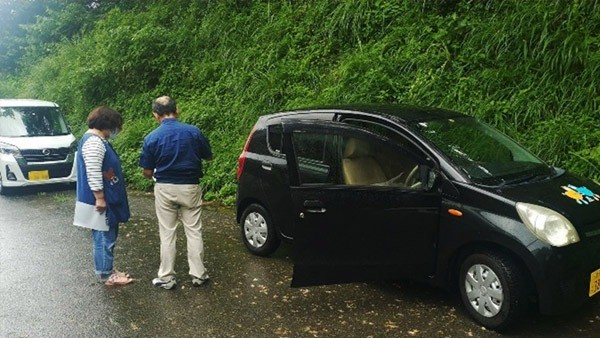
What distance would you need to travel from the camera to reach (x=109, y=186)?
5191 mm

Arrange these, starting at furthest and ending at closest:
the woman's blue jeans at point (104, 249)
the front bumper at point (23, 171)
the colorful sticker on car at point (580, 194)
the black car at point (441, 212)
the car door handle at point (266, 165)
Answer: the front bumper at point (23, 171)
the car door handle at point (266, 165)
the woman's blue jeans at point (104, 249)
the colorful sticker on car at point (580, 194)
the black car at point (441, 212)

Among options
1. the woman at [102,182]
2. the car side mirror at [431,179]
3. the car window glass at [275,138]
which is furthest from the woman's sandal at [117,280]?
the car side mirror at [431,179]

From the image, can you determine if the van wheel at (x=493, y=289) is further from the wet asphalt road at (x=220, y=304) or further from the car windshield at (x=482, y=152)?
the car windshield at (x=482, y=152)

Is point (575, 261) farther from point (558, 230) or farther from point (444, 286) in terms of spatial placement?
point (444, 286)

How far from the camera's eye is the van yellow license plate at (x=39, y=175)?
33.4 feet

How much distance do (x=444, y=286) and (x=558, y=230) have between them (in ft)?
3.29

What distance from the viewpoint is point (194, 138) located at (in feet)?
16.9

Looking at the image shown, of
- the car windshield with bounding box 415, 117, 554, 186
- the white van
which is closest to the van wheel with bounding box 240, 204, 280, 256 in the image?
the car windshield with bounding box 415, 117, 554, 186

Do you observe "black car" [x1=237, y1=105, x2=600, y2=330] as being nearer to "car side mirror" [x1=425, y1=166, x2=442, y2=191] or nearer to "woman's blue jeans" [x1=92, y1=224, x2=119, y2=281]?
"car side mirror" [x1=425, y1=166, x2=442, y2=191]

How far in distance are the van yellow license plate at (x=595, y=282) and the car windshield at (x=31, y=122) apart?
1027 centimetres

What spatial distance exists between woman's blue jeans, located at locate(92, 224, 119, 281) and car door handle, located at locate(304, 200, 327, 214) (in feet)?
6.65

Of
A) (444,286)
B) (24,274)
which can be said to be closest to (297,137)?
(444,286)

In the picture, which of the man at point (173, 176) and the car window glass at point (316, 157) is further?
the man at point (173, 176)

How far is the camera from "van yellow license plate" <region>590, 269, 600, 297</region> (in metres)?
4.02
